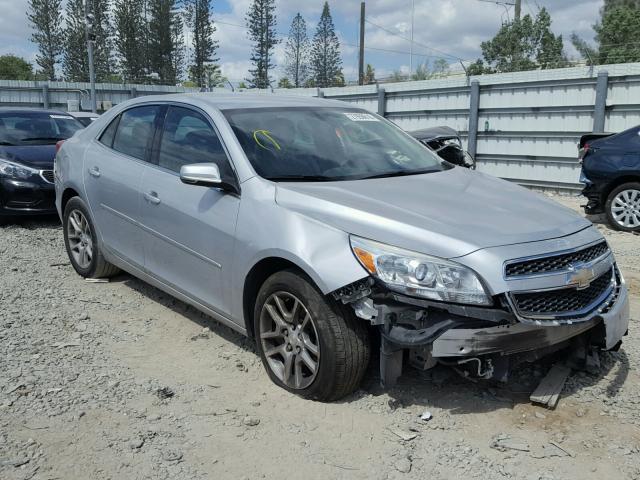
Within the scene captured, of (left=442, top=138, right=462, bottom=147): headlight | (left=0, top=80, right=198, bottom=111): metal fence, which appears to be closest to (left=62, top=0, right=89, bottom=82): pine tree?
(left=0, top=80, right=198, bottom=111): metal fence

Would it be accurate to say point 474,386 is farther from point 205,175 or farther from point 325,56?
point 325,56

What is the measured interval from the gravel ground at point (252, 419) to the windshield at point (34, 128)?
4.95 m

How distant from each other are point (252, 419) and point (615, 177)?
7092mm

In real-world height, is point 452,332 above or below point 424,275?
below

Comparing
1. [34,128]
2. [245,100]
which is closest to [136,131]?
[245,100]

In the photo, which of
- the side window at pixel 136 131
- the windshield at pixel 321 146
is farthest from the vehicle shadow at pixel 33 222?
the windshield at pixel 321 146

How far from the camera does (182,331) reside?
4.63 metres

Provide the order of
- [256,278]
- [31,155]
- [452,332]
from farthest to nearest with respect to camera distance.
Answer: [31,155], [256,278], [452,332]

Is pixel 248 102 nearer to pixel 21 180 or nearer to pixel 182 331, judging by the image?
pixel 182 331

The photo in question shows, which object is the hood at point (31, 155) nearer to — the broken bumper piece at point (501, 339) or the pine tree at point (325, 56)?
the broken bumper piece at point (501, 339)

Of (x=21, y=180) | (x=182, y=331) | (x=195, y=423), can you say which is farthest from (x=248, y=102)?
(x=21, y=180)

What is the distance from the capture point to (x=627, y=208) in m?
8.52

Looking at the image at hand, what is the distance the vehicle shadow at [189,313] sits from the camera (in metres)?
4.45

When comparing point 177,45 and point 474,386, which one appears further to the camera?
point 177,45
